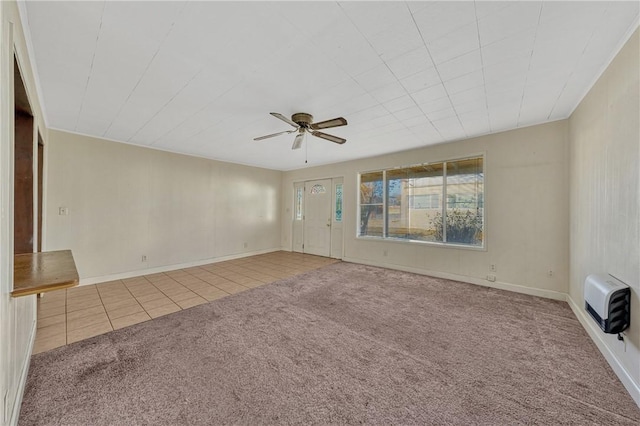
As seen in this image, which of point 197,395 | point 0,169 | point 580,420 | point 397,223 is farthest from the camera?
point 397,223

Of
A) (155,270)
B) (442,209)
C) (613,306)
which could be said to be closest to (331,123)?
(613,306)

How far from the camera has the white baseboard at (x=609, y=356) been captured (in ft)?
5.44

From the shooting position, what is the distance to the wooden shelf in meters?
1.32

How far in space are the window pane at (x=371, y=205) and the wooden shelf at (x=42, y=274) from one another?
4971mm

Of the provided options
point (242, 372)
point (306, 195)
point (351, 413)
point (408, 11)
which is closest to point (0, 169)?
point (242, 372)

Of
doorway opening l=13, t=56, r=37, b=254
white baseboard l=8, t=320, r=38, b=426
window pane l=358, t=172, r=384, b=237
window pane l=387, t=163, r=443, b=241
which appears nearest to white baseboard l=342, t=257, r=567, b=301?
window pane l=387, t=163, r=443, b=241

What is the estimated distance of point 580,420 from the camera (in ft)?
4.86

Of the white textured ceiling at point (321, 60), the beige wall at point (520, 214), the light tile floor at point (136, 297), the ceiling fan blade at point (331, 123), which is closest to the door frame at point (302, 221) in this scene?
the light tile floor at point (136, 297)

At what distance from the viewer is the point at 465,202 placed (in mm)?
4336

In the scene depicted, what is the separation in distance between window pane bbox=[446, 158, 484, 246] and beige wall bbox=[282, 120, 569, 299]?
0.50 ft

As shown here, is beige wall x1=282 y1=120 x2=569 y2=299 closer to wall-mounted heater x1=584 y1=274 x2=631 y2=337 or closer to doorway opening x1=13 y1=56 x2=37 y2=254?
wall-mounted heater x1=584 y1=274 x2=631 y2=337

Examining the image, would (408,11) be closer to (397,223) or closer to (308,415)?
(308,415)

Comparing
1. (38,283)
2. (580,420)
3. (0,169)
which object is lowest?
(580,420)

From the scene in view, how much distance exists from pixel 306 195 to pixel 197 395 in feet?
18.9
